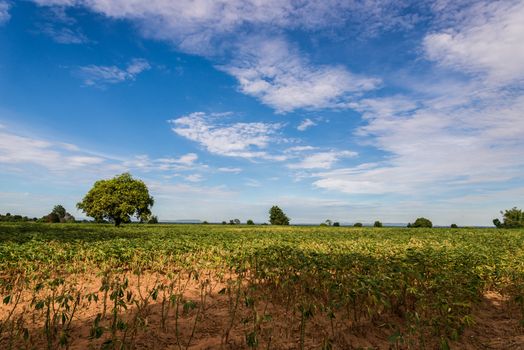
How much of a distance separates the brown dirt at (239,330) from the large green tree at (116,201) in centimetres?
5136

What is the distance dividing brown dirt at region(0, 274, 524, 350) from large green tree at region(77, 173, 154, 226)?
51362mm

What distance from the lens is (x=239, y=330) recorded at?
6258 mm

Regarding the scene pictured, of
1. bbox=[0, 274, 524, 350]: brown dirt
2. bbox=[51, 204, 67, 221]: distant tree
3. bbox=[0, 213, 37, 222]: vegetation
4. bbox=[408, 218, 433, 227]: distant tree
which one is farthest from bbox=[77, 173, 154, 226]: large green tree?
bbox=[51, 204, 67, 221]: distant tree

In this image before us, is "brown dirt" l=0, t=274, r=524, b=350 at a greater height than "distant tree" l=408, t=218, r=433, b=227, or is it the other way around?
"distant tree" l=408, t=218, r=433, b=227

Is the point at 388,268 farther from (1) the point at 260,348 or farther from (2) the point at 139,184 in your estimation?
(2) the point at 139,184

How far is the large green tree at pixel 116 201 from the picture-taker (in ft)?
182

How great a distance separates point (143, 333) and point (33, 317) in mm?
2282

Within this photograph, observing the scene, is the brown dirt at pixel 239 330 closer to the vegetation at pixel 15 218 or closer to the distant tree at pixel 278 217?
the vegetation at pixel 15 218

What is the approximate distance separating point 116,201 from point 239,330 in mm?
55334

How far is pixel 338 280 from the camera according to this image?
306 inches

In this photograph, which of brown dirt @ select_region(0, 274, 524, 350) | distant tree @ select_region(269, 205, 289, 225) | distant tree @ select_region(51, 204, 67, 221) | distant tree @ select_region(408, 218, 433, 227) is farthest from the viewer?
distant tree @ select_region(51, 204, 67, 221)

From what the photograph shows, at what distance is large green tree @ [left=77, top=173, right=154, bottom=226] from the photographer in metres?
55.5

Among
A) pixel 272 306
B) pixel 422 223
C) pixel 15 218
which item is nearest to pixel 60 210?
pixel 15 218

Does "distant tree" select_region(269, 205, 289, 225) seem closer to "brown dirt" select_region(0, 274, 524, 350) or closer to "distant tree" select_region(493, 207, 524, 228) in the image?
"distant tree" select_region(493, 207, 524, 228)
